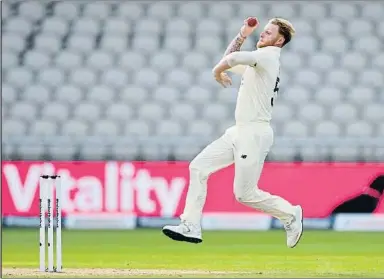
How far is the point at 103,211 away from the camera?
43.0 ft

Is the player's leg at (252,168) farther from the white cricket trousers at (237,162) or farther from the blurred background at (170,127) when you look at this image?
the blurred background at (170,127)

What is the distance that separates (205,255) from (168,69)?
22.0 feet

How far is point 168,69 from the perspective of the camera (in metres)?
16.5

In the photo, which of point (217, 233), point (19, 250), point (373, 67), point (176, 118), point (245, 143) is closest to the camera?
point (245, 143)

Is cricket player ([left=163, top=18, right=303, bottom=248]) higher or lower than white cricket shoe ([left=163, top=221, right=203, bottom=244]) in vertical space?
higher

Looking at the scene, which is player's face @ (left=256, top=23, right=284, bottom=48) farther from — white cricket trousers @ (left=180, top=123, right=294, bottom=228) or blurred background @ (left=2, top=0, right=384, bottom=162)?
blurred background @ (left=2, top=0, right=384, bottom=162)

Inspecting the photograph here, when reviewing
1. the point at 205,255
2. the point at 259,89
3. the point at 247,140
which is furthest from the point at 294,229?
the point at 205,255

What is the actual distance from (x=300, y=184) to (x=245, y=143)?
514 centimetres

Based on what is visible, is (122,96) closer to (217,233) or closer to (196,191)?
(217,233)

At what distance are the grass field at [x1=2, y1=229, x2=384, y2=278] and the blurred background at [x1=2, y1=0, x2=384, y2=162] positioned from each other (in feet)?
7.86

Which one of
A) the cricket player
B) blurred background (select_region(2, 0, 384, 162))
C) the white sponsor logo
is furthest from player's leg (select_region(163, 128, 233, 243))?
blurred background (select_region(2, 0, 384, 162))

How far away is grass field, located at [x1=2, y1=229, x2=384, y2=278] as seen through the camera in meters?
8.20

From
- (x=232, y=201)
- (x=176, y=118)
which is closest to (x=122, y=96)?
(x=176, y=118)

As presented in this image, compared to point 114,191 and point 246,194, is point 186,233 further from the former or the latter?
point 114,191
